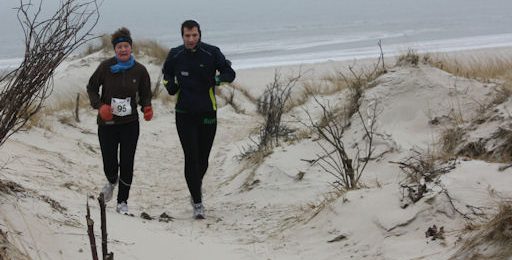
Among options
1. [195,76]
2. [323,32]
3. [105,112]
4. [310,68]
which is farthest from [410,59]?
[323,32]

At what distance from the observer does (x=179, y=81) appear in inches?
234

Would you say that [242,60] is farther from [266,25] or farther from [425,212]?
[425,212]

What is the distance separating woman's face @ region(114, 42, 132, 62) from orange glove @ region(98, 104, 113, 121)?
0.45m

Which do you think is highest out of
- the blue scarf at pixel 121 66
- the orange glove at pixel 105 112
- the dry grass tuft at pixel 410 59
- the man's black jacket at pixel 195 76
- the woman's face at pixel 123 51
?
the woman's face at pixel 123 51

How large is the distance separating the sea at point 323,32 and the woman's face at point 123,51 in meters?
13.9

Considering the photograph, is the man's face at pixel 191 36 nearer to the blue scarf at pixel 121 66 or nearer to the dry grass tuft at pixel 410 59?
the blue scarf at pixel 121 66

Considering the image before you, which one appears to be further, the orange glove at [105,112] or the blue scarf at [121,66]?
the blue scarf at [121,66]

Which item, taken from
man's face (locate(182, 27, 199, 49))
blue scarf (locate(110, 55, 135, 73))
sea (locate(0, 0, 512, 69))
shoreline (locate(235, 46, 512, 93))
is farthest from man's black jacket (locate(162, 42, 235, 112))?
sea (locate(0, 0, 512, 69))

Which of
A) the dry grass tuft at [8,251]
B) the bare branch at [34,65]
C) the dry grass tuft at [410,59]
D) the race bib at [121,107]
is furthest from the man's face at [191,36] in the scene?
the dry grass tuft at [410,59]

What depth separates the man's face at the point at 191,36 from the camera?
19.1ft

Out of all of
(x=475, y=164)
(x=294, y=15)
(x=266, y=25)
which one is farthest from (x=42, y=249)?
(x=294, y=15)

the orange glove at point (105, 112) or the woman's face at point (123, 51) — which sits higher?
the woman's face at point (123, 51)

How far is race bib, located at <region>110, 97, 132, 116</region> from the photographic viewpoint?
5719mm

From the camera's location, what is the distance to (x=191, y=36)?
5840 millimetres
